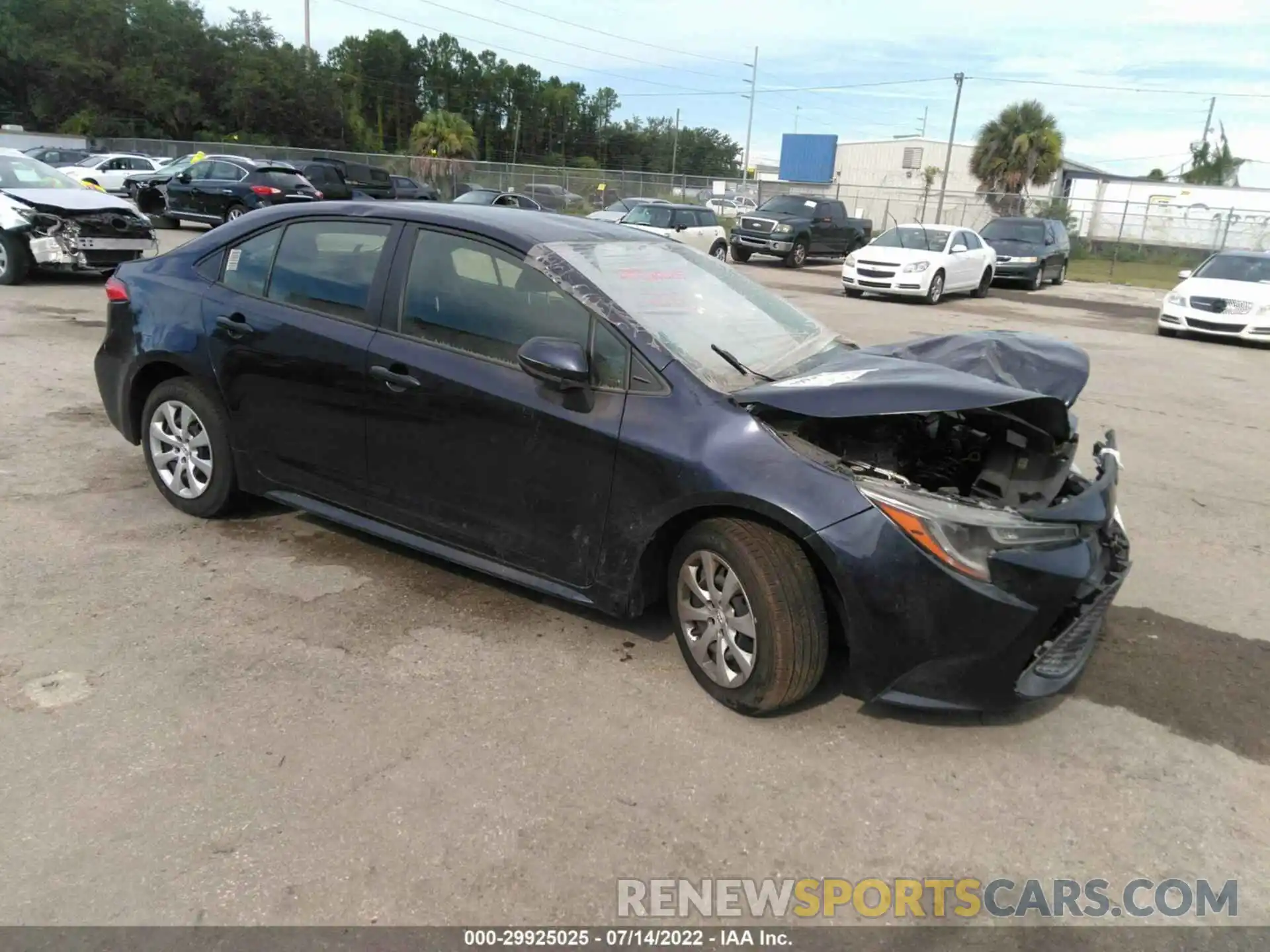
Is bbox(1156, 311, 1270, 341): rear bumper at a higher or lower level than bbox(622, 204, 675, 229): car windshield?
lower

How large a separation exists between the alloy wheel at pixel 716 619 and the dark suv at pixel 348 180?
22.9m

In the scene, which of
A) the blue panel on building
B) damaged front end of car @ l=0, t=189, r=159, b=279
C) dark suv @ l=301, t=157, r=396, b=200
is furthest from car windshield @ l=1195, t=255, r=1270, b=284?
the blue panel on building

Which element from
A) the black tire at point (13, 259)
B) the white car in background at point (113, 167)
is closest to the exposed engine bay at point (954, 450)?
the black tire at point (13, 259)

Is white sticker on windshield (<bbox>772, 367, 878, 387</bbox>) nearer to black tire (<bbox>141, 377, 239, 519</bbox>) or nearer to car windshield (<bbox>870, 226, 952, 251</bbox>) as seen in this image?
black tire (<bbox>141, 377, 239, 519</bbox>)

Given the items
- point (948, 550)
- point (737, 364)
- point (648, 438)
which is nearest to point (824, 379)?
point (737, 364)

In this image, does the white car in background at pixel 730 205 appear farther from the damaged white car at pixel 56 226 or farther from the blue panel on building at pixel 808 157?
the damaged white car at pixel 56 226

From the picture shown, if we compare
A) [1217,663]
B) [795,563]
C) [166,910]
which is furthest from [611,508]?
[1217,663]

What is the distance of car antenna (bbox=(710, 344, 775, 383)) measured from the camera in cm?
359

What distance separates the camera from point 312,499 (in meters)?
4.36

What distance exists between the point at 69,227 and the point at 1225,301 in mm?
16712

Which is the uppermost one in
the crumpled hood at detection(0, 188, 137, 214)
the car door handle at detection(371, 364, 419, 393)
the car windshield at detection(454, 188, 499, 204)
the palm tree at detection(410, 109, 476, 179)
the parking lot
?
the palm tree at detection(410, 109, 476, 179)

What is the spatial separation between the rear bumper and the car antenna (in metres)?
13.9

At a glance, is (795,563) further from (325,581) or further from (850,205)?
(850,205)

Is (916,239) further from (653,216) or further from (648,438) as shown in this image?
(648,438)
